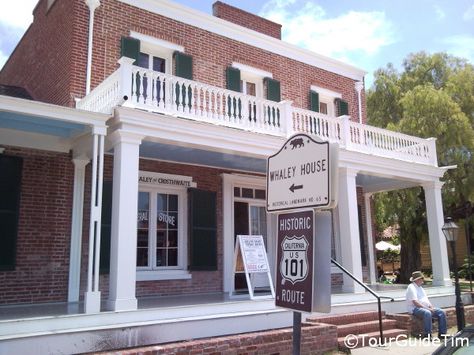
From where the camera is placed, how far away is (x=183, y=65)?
12.4 meters

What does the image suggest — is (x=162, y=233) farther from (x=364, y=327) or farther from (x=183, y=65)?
(x=364, y=327)

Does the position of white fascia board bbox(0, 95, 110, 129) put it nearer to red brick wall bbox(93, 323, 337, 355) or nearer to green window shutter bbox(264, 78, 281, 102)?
red brick wall bbox(93, 323, 337, 355)

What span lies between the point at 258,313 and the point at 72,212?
4.44m

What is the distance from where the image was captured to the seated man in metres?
10.1

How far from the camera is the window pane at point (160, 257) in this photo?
11.6 metres

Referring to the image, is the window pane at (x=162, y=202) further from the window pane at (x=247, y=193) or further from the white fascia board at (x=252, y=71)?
the white fascia board at (x=252, y=71)

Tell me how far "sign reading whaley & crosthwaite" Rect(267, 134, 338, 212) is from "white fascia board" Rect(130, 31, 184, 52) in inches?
363

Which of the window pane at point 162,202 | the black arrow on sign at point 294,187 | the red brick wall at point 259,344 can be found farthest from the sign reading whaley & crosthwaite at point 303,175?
the window pane at point 162,202

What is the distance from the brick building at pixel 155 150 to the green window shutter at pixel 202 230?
35mm

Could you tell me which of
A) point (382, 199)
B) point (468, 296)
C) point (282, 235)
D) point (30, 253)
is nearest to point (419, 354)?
point (468, 296)

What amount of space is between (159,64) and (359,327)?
25.6 feet

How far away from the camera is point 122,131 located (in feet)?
28.1

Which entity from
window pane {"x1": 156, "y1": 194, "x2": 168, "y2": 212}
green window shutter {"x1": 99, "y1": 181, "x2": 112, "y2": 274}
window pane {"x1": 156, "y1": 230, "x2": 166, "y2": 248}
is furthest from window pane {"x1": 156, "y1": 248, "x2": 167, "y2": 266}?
green window shutter {"x1": 99, "y1": 181, "x2": 112, "y2": 274}

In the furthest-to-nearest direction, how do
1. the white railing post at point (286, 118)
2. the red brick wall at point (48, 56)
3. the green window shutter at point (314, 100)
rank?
the green window shutter at point (314, 100)
the white railing post at point (286, 118)
the red brick wall at point (48, 56)
